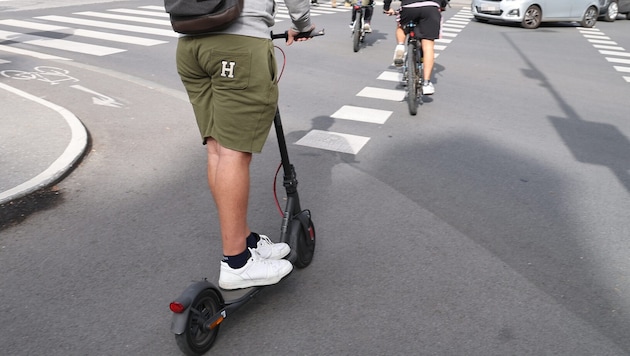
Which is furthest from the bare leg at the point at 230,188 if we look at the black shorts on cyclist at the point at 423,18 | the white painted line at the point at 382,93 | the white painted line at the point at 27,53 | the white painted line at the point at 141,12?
the white painted line at the point at 141,12

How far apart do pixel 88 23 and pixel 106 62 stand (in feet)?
16.4

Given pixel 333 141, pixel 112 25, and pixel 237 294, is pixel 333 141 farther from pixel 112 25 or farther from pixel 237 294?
pixel 112 25

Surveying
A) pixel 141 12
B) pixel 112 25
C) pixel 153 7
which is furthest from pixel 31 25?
pixel 153 7

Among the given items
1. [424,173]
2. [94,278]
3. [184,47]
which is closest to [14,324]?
[94,278]

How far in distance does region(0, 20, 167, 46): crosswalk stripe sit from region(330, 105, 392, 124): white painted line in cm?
578

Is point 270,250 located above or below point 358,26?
above

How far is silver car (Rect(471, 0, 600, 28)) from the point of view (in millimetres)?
16500

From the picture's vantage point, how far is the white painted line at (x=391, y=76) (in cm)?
918

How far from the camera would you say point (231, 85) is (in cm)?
259

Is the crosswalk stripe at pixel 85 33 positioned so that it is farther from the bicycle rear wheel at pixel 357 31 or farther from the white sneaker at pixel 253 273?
the white sneaker at pixel 253 273

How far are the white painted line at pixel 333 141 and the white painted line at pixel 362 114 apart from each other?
692 mm

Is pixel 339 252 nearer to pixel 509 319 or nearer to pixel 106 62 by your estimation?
pixel 509 319

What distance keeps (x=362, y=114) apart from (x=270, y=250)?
4224 millimetres

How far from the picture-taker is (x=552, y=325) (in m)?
3.03
